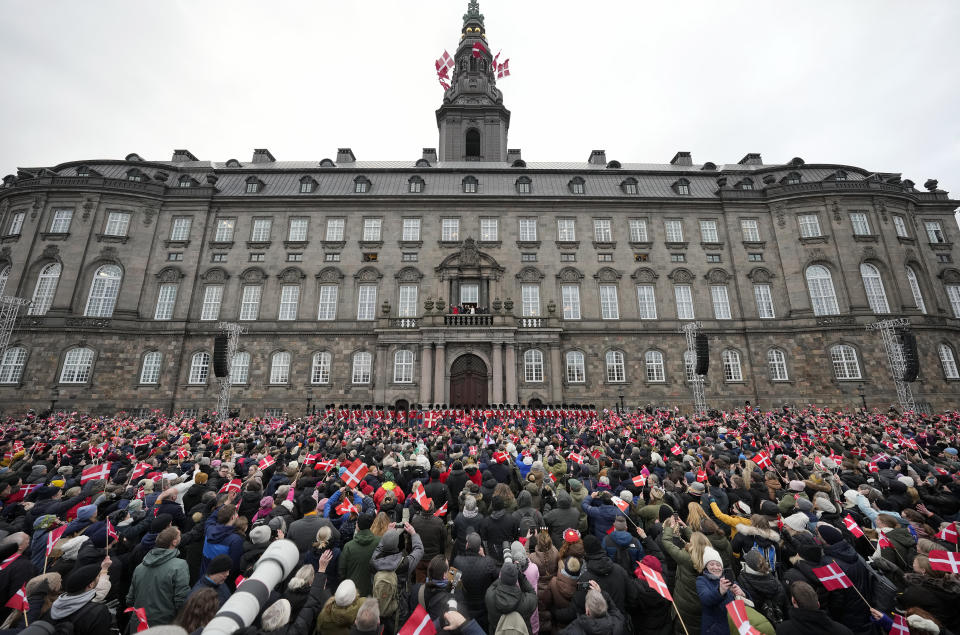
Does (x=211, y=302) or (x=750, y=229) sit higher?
(x=750, y=229)

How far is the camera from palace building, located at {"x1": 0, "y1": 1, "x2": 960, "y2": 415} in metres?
31.8

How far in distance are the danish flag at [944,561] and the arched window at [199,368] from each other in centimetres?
3980

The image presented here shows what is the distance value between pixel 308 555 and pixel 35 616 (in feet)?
8.32

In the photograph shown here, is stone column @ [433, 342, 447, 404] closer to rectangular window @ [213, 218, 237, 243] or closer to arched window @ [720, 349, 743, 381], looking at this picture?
rectangular window @ [213, 218, 237, 243]

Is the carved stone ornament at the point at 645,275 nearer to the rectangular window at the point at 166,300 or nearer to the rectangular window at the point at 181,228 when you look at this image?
the rectangular window at the point at 166,300

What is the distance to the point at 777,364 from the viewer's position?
33.6 meters

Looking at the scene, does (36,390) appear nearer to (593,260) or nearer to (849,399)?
(593,260)

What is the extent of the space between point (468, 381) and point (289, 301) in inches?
691

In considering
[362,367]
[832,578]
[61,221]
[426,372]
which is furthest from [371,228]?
[832,578]

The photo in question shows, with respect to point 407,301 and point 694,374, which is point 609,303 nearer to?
point 694,374

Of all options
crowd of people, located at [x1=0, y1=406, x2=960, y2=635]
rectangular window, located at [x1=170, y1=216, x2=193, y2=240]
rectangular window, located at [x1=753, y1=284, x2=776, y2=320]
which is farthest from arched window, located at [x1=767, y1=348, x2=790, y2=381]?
rectangular window, located at [x1=170, y1=216, x2=193, y2=240]

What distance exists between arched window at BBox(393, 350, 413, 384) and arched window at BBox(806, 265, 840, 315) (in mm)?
34435

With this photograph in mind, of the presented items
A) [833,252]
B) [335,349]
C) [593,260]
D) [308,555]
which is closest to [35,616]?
[308,555]

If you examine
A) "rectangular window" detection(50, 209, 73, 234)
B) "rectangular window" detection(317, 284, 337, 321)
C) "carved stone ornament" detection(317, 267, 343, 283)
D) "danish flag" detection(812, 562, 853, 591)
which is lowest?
"danish flag" detection(812, 562, 853, 591)
